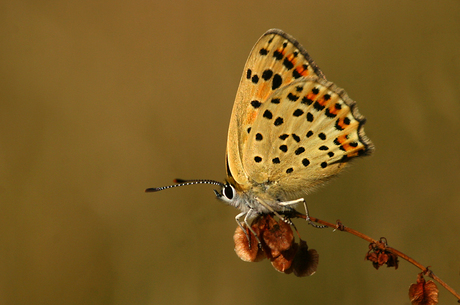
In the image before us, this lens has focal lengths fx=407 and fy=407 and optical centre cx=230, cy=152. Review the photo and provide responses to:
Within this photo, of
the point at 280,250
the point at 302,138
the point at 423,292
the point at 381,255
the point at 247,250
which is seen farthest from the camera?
the point at 302,138

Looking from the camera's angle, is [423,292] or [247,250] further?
[247,250]

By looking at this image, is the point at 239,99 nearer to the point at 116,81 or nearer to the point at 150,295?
the point at 150,295

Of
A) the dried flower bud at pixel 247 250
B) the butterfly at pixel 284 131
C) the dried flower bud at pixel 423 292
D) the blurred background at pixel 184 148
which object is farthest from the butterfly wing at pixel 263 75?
the blurred background at pixel 184 148

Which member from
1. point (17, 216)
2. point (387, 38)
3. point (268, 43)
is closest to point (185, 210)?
point (17, 216)

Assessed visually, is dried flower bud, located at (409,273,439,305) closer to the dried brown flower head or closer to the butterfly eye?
the dried brown flower head

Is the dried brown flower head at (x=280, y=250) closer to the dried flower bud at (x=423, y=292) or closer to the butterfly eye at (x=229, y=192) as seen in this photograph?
the butterfly eye at (x=229, y=192)

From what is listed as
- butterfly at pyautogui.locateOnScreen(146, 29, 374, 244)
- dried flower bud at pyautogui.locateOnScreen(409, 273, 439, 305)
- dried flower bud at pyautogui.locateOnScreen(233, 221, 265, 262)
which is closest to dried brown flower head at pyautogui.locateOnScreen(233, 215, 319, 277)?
dried flower bud at pyautogui.locateOnScreen(233, 221, 265, 262)

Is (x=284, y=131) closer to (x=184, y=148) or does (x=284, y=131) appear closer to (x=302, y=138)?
(x=302, y=138)

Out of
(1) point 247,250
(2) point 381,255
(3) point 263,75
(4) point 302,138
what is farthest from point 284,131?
(2) point 381,255
